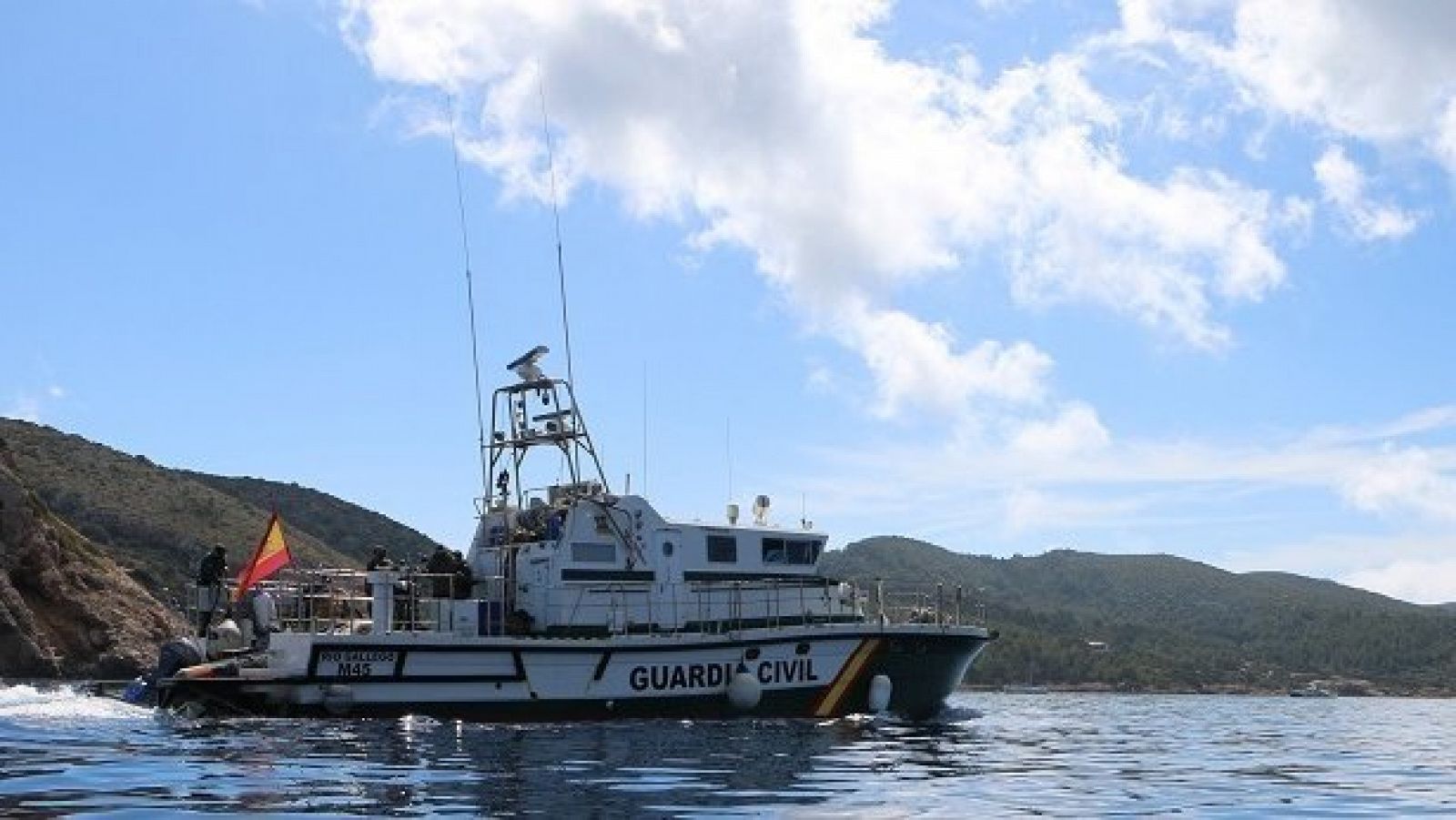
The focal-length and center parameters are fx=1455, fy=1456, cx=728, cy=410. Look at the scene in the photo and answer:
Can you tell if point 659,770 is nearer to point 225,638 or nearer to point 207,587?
point 225,638

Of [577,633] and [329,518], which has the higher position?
[329,518]

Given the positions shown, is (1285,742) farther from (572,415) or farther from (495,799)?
(495,799)

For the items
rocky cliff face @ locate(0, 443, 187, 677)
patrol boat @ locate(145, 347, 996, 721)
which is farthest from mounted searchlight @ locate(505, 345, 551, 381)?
rocky cliff face @ locate(0, 443, 187, 677)

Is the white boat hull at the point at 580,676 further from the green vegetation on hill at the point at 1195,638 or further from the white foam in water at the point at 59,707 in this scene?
the green vegetation on hill at the point at 1195,638

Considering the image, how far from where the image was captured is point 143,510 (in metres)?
85.9

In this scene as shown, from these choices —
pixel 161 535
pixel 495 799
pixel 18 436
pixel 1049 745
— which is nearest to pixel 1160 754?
pixel 1049 745

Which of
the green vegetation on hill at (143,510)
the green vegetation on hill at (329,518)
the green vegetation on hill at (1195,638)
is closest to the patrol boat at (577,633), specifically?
the green vegetation on hill at (143,510)

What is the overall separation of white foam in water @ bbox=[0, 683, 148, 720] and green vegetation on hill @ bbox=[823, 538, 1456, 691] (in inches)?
3057

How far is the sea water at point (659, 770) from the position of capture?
13.9 metres

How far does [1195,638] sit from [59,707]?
153 metres

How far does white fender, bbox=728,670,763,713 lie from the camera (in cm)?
2672

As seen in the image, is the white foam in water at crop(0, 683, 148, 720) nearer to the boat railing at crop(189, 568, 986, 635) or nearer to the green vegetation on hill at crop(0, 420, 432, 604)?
the boat railing at crop(189, 568, 986, 635)

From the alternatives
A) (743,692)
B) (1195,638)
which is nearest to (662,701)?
(743,692)

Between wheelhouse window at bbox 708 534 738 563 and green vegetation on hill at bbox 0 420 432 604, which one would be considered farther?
green vegetation on hill at bbox 0 420 432 604
